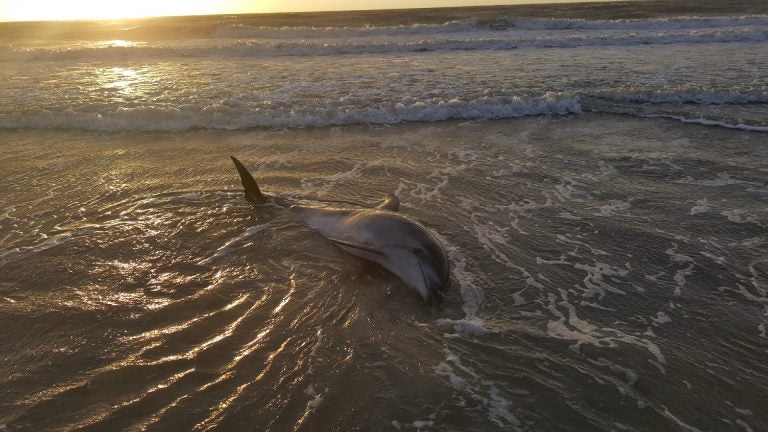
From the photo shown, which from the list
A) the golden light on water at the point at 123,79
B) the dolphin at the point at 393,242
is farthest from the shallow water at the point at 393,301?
the golden light on water at the point at 123,79

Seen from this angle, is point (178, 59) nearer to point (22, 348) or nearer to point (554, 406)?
point (22, 348)

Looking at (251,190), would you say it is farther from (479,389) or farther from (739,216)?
(739,216)

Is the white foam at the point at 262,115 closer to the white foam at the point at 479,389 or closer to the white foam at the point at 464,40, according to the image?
the white foam at the point at 479,389

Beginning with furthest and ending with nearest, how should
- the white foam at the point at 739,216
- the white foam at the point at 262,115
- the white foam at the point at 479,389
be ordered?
1. the white foam at the point at 262,115
2. the white foam at the point at 739,216
3. the white foam at the point at 479,389

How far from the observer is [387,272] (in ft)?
18.2

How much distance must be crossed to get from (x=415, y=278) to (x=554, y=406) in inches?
75.2

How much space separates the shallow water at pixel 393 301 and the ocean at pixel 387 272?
2 cm

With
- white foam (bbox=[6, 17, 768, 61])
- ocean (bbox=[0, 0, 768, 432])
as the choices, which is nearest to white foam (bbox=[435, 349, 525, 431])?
ocean (bbox=[0, 0, 768, 432])

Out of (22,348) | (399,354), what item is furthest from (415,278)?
(22,348)

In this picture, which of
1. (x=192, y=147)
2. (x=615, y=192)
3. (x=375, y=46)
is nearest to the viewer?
(x=615, y=192)

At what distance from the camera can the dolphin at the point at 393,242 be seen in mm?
5168

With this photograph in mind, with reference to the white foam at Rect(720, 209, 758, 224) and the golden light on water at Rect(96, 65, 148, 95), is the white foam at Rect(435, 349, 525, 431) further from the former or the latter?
the golden light on water at Rect(96, 65, 148, 95)

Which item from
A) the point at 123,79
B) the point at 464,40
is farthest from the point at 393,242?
the point at 464,40

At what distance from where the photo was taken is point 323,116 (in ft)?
39.3
